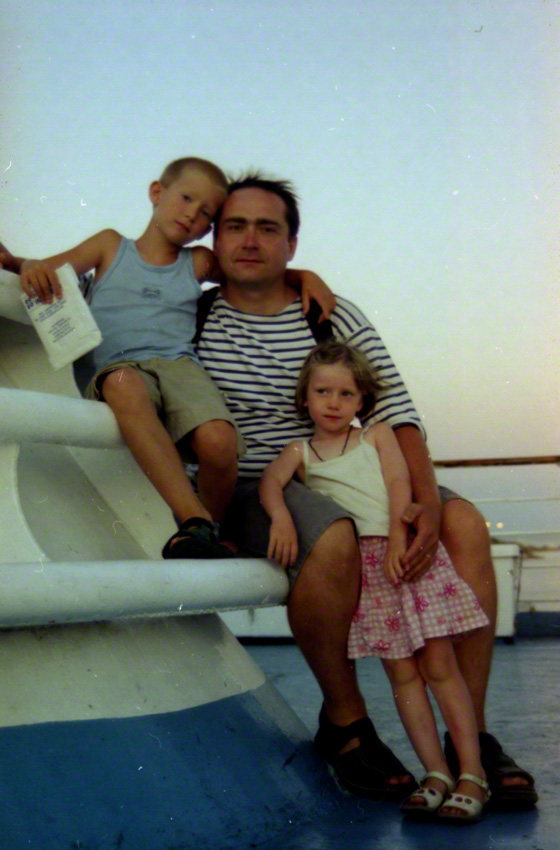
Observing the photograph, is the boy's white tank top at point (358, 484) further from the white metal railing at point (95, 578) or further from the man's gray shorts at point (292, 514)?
the white metal railing at point (95, 578)

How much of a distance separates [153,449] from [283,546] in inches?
9.6

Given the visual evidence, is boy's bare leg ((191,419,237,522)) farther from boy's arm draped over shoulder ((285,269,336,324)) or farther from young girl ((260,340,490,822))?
boy's arm draped over shoulder ((285,269,336,324))

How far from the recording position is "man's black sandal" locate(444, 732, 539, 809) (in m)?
1.24

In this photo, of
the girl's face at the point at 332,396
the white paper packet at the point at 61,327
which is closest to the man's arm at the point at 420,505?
the girl's face at the point at 332,396

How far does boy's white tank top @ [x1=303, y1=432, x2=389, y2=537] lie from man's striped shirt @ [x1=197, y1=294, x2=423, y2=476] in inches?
4.0

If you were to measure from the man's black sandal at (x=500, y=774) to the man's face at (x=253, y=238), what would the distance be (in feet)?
2.99

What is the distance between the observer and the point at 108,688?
1019 mm

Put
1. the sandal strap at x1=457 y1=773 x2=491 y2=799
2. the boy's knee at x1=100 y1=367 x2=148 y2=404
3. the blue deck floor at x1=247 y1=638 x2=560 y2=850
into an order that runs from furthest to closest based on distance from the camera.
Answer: the boy's knee at x1=100 y1=367 x2=148 y2=404 < the sandal strap at x1=457 y1=773 x2=491 y2=799 < the blue deck floor at x1=247 y1=638 x2=560 y2=850

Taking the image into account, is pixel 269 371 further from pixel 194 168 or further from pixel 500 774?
pixel 500 774


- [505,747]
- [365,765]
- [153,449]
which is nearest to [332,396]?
[153,449]

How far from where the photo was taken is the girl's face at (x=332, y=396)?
150cm

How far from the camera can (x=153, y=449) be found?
1.27m

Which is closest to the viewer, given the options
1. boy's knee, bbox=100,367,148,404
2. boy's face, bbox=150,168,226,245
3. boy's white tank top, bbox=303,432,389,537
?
boy's knee, bbox=100,367,148,404

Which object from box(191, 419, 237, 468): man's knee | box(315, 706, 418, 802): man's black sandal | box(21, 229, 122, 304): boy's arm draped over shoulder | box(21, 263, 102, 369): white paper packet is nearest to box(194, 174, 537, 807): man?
box(315, 706, 418, 802): man's black sandal
